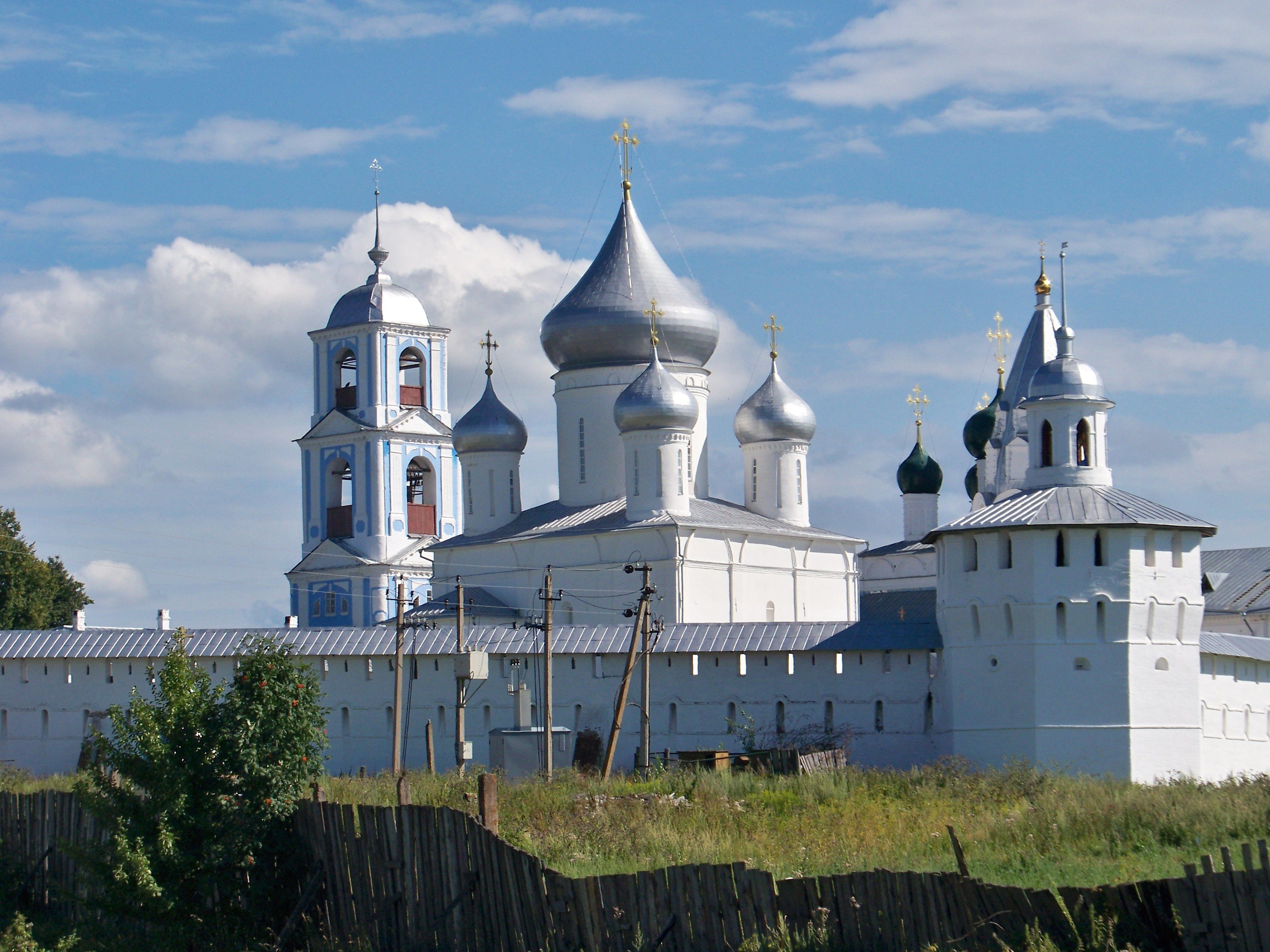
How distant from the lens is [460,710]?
2194 centimetres

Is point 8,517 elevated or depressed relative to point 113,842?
elevated

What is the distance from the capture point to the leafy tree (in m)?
11.4

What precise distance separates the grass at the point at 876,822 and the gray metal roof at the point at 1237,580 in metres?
20.8

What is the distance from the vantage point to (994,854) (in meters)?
11.1

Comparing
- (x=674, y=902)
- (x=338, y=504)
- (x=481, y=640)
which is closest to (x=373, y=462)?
(x=338, y=504)

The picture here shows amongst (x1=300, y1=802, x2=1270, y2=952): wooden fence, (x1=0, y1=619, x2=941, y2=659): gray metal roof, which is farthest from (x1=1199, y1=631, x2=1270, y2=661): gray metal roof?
(x1=300, y1=802, x2=1270, y2=952): wooden fence

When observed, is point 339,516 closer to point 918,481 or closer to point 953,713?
point 918,481

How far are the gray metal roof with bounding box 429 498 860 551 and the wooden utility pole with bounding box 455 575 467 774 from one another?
18.0 feet

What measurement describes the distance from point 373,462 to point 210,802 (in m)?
28.9

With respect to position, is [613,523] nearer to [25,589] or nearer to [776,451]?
[776,451]

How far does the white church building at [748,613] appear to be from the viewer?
20.5 m

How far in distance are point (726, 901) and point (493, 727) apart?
1467 centimetres

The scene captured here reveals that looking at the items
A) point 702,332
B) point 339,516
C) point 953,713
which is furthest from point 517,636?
point 339,516

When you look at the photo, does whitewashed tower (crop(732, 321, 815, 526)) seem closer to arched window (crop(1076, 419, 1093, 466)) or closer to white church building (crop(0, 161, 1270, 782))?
white church building (crop(0, 161, 1270, 782))
